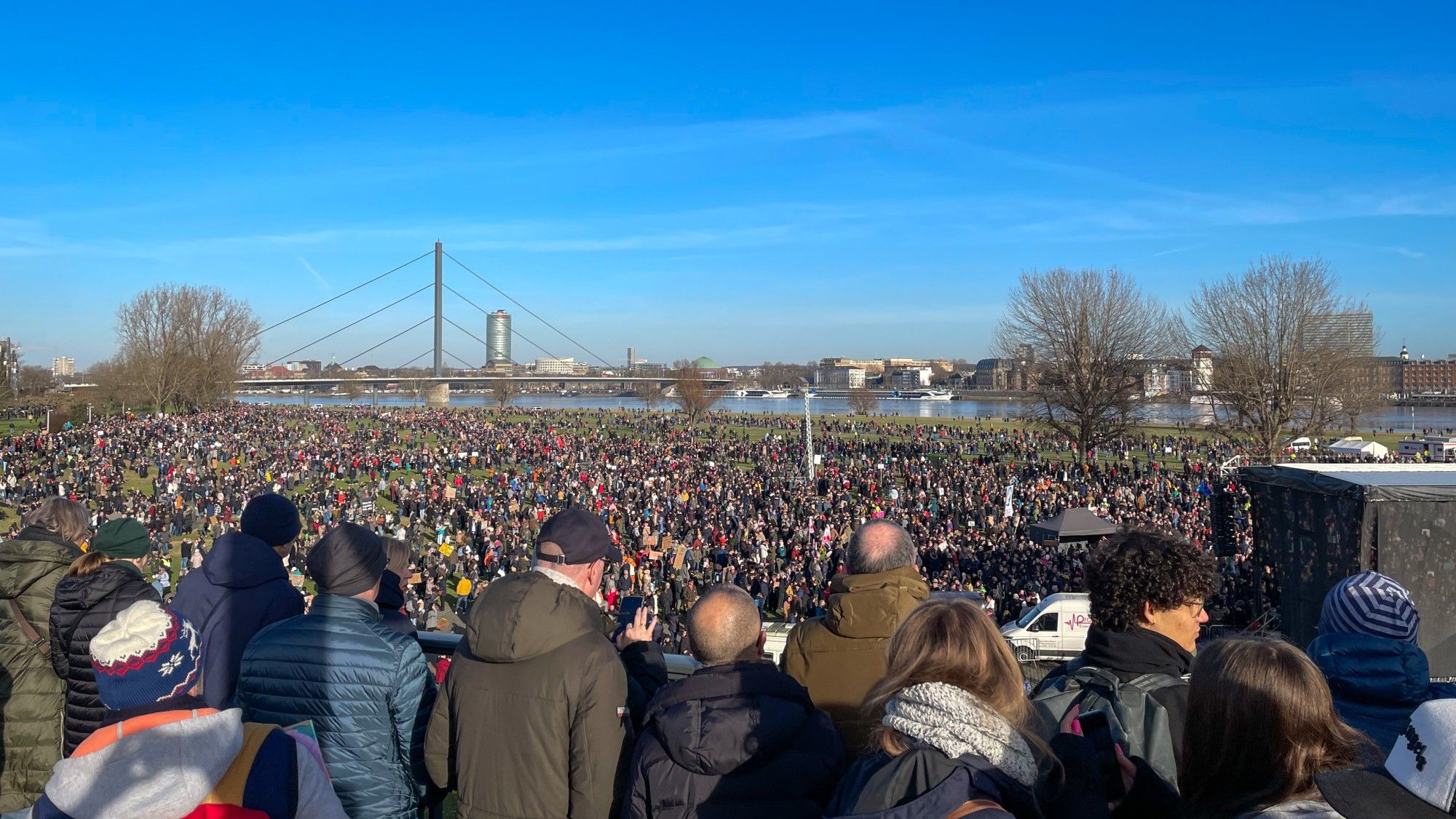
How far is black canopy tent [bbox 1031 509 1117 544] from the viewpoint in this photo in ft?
58.6

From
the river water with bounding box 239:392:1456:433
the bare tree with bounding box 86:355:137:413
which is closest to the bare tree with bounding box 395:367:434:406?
the river water with bounding box 239:392:1456:433

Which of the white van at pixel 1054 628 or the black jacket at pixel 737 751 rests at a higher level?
the black jacket at pixel 737 751

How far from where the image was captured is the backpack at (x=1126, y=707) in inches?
71.4

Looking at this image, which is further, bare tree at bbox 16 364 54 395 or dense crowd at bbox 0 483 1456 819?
bare tree at bbox 16 364 54 395

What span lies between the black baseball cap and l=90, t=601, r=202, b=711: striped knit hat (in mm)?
899

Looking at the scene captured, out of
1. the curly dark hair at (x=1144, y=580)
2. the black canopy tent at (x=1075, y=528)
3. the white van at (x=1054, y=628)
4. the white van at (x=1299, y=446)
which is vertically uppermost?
the curly dark hair at (x=1144, y=580)

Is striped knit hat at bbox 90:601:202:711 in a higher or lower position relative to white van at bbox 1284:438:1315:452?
higher

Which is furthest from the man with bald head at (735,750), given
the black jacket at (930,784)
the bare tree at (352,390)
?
the bare tree at (352,390)

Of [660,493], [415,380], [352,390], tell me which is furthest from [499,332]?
[660,493]

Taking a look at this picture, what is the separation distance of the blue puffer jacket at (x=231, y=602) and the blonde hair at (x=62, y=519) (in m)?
1.03

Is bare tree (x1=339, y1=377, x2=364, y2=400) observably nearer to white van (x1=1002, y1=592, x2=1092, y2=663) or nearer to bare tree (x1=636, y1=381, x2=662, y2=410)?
bare tree (x1=636, y1=381, x2=662, y2=410)

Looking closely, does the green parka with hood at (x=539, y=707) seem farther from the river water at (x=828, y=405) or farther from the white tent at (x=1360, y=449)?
the river water at (x=828, y=405)

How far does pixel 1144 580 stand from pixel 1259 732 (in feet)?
2.26

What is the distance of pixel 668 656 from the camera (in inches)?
119
